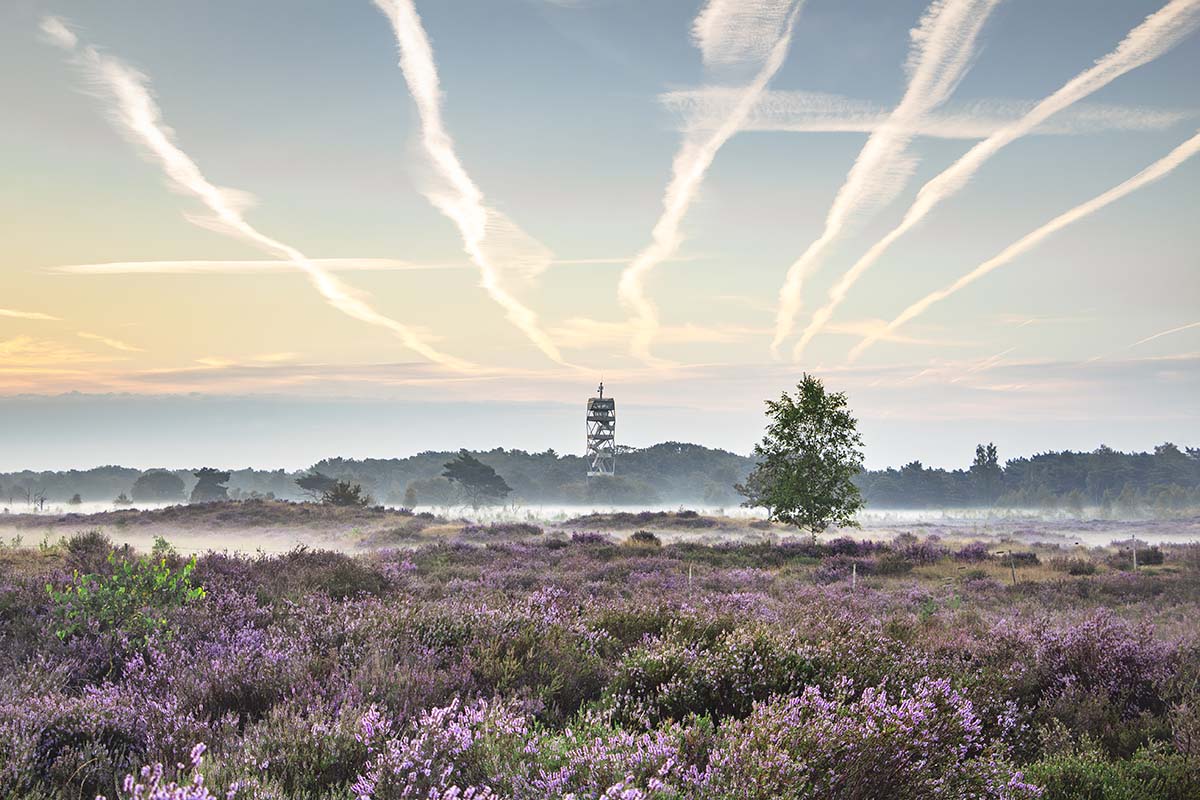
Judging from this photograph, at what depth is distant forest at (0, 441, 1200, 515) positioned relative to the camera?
282ft

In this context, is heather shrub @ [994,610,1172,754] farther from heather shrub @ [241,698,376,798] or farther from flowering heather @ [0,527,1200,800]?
heather shrub @ [241,698,376,798]

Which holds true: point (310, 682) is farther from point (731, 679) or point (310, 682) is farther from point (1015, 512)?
point (1015, 512)

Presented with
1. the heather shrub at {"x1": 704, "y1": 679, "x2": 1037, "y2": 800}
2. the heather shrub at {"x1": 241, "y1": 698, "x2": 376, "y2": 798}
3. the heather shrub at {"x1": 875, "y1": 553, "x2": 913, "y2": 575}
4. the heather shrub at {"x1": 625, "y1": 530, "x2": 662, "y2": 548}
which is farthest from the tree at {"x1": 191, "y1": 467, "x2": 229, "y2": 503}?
the heather shrub at {"x1": 704, "y1": 679, "x2": 1037, "y2": 800}

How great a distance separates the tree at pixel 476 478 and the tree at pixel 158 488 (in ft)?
127

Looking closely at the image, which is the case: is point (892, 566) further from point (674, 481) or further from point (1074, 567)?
point (674, 481)

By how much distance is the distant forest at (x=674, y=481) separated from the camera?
8600 centimetres

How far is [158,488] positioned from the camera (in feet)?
282

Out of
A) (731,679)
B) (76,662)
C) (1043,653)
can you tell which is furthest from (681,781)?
(1043,653)

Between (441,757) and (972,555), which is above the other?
(441,757)

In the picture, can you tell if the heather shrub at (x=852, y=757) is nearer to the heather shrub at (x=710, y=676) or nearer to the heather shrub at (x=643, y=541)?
the heather shrub at (x=710, y=676)

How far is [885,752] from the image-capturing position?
3488mm

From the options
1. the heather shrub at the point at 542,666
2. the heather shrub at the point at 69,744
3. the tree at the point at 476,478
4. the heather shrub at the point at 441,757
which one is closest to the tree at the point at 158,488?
the tree at the point at 476,478

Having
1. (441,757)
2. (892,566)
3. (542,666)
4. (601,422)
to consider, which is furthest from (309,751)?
(601,422)

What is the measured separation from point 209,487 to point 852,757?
244 feet
